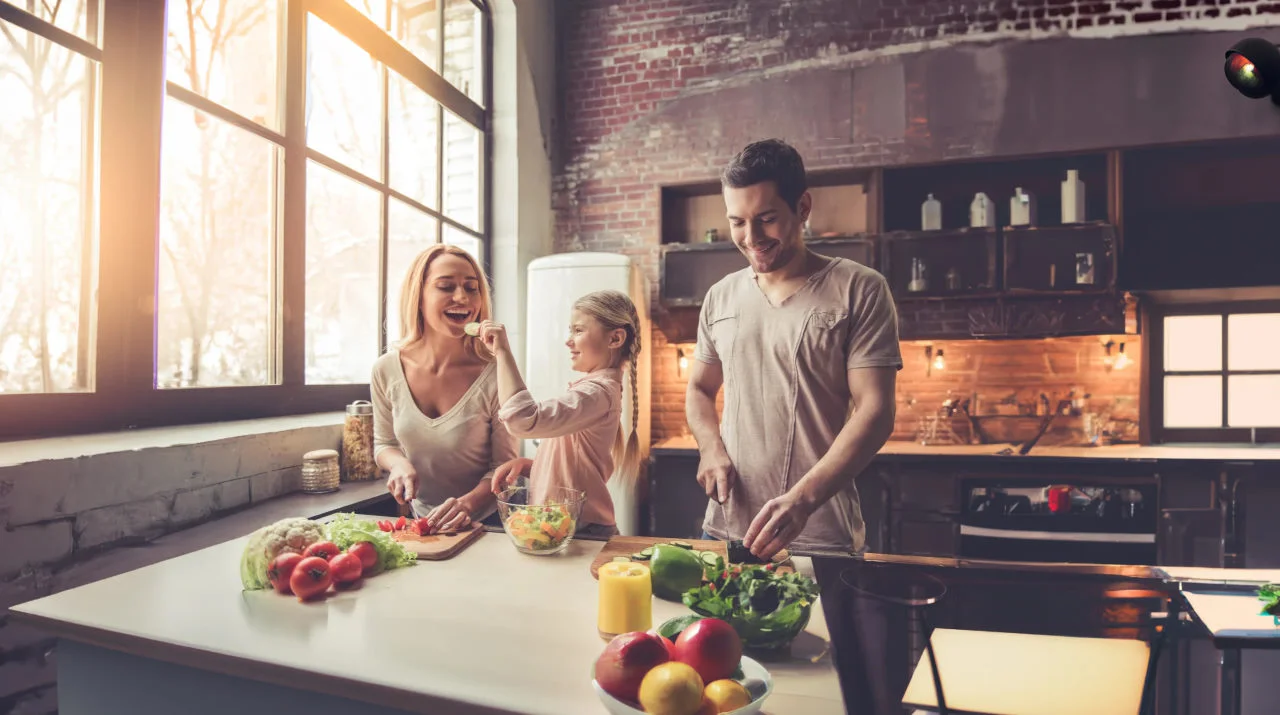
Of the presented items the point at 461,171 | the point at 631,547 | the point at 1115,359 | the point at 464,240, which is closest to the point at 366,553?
the point at 631,547

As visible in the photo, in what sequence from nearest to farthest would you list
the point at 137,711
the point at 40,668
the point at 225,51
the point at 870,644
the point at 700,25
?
the point at 870,644, the point at 137,711, the point at 40,668, the point at 225,51, the point at 700,25

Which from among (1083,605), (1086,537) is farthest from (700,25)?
(1083,605)

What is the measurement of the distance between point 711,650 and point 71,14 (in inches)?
98.8

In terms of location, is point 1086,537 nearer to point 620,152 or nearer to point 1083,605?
point 1083,605

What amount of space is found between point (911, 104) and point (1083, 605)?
12.3 ft

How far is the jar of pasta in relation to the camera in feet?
9.04

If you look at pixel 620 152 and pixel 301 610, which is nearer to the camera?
pixel 301 610

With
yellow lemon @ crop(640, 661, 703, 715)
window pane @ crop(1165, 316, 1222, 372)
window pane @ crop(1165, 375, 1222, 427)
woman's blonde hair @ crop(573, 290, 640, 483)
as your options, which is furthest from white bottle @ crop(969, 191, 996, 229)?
yellow lemon @ crop(640, 661, 703, 715)

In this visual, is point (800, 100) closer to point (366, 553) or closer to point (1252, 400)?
point (1252, 400)

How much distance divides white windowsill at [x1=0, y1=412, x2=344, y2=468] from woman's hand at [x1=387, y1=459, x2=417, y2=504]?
2.00 feet

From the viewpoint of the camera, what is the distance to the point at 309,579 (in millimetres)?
1327

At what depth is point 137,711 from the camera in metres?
1.26

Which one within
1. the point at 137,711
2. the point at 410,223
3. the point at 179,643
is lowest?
the point at 137,711

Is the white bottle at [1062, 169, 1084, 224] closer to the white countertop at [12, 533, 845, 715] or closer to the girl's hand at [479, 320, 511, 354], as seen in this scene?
the white countertop at [12, 533, 845, 715]
